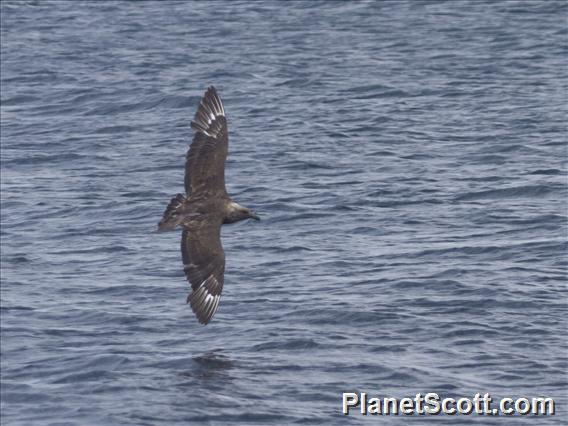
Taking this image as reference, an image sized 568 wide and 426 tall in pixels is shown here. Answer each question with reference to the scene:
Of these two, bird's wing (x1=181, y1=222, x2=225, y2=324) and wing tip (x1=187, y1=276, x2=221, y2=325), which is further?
bird's wing (x1=181, y1=222, x2=225, y2=324)

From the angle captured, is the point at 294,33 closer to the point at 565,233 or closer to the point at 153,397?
the point at 565,233

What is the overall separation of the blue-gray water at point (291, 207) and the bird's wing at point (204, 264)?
885 mm

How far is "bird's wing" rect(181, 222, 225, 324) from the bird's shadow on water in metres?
0.55

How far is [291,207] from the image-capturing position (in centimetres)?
2761

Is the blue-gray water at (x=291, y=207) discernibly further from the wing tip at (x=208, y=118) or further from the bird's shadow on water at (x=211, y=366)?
the wing tip at (x=208, y=118)

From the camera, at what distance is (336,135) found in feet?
107

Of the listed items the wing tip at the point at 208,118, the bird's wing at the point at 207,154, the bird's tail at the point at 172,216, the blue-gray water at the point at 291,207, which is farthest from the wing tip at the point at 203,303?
the wing tip at the point at 208,118

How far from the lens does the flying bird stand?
66.6ft

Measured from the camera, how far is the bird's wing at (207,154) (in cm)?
2097

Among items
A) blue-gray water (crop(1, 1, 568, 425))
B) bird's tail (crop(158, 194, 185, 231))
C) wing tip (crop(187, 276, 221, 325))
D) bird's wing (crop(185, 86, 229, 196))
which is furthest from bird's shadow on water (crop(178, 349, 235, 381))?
bird's wing (crop(185, 86, 229, 196))

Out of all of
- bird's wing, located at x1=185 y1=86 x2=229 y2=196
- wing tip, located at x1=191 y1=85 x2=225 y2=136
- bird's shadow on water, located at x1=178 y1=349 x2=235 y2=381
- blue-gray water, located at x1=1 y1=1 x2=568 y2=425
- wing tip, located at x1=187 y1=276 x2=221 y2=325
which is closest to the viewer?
bird's shadow on water, located at x1=178 y1=349 x2=235 y2=381

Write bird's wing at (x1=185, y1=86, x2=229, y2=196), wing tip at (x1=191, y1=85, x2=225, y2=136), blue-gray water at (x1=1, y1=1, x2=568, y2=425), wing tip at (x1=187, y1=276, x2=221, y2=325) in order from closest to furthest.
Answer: blue-gray water at (x1=1, y1=1, x2=568, y2=425), wing tip at (x1=187, y1=276, x2=221, y2=325), bird's wing at (x1=185, y1=86, x2=229, y2=196), wing tip at (x1=191, y1=85, x2=225, y2=136)

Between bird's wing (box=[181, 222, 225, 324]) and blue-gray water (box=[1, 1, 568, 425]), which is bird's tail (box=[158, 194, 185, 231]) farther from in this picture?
blue-gray water (box=[1, 1, 568, 425])

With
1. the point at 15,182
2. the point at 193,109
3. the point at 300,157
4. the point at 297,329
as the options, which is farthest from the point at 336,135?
the point at 297,329
